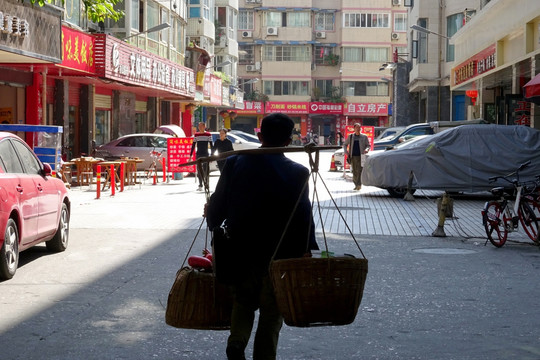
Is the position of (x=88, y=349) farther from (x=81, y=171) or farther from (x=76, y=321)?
(x=81, y=171)

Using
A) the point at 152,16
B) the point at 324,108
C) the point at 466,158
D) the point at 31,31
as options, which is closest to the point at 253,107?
the point at 324,108

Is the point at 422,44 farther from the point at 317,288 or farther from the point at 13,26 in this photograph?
the point at 317,288

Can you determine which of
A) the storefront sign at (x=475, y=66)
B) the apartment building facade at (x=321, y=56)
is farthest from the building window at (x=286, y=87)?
the storefront sign at (x=475, y=66)

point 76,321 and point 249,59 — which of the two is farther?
point 249,59

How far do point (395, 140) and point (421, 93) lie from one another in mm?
24322

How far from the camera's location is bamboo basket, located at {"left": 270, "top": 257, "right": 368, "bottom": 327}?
4.79 m

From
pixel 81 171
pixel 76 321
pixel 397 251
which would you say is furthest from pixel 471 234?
pixel 81 171

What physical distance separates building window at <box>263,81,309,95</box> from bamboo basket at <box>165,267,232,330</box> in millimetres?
84477

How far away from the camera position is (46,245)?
482 inches

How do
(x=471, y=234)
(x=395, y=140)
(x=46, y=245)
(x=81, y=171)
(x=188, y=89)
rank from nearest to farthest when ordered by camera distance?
(x=46, y=245)
(x=471, y=234)
(x=81, y=171)
(x=395, y=140)
(x=188, y=89)

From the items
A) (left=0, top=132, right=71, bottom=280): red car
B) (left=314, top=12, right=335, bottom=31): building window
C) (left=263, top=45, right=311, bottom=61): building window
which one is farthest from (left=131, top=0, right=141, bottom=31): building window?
(left=314, top=12, right=335, bottom=31): building window

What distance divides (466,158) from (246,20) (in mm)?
70098

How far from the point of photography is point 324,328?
7.54m

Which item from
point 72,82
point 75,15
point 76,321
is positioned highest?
point 75,15
